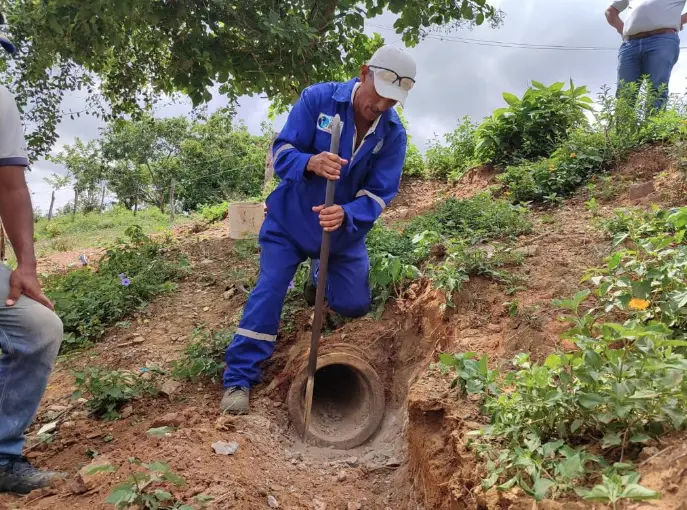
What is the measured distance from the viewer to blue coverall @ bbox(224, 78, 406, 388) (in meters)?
3.31

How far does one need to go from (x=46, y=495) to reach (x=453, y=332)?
2.17 metres

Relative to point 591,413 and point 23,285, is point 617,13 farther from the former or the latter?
point 23,285

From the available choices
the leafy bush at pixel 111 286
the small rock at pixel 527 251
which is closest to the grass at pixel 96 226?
the leafy bush at pixel 111 286

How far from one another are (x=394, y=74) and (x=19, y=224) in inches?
82.5

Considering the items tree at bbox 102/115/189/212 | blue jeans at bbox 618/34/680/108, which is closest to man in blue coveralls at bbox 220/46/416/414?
blue jeans at bbox 618/34/680/108

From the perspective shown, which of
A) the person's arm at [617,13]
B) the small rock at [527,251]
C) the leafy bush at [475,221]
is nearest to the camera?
the small rock at [527,251]

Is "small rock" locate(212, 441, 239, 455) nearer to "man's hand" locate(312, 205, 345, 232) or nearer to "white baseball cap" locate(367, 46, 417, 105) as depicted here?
"man's hand" locate(312, 205, 345, 232)

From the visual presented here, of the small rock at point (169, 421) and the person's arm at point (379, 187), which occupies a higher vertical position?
the person's arm at point (379, 187)

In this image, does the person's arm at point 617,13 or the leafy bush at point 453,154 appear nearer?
the person's arm at point 617,13

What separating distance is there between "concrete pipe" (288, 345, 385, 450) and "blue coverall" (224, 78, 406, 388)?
12.7 inches

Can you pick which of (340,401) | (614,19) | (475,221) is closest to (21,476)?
(340,401)

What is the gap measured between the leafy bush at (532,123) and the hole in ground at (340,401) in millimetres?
3653

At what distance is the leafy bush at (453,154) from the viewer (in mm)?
8000

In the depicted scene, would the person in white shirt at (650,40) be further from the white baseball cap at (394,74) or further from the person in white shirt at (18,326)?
the person in white shirt at (18,326)
